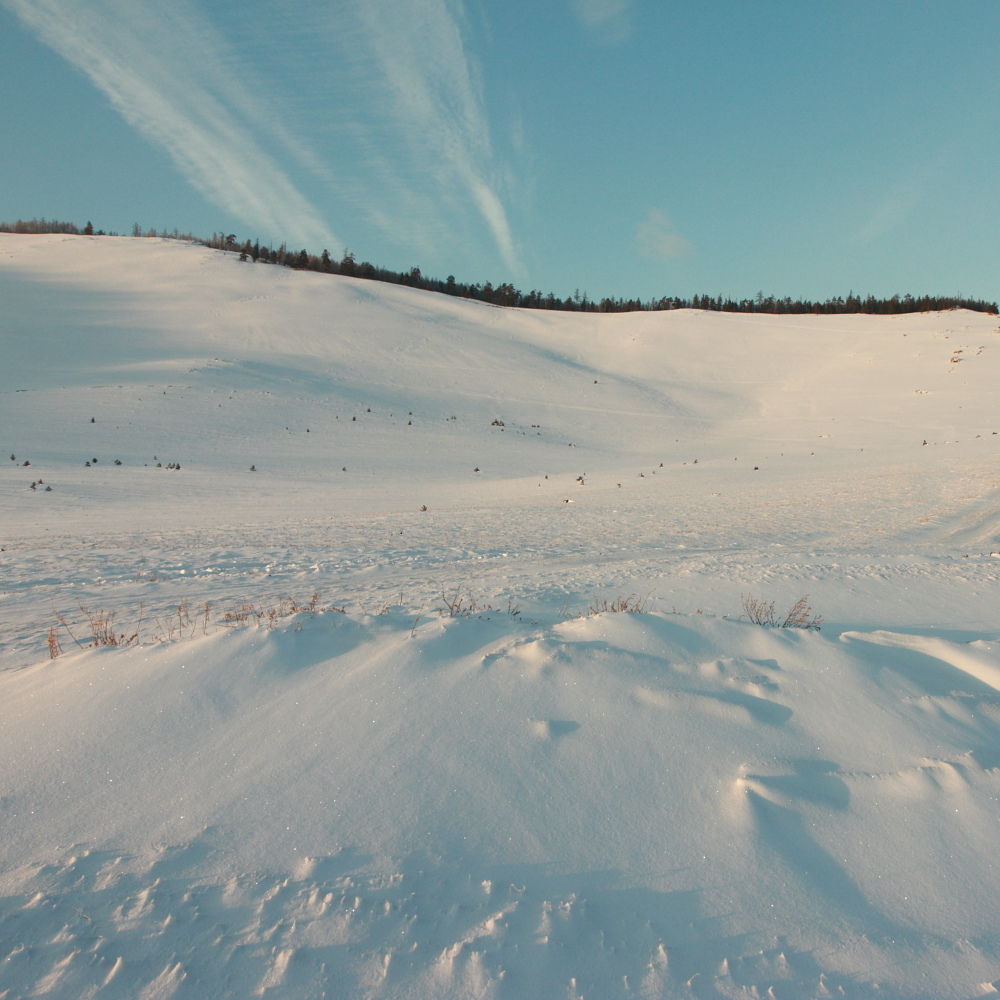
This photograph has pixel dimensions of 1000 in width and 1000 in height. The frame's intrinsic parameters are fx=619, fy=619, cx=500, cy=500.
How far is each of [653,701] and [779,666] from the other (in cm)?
90

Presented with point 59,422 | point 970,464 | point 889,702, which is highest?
point 970,464

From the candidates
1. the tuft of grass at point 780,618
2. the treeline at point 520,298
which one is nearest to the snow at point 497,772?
the tuft of grass at point 780,618

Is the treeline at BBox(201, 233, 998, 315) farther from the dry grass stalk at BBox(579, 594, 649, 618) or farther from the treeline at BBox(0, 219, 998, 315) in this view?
the dry grass stalk at BBox(579, 594, 649, 618)

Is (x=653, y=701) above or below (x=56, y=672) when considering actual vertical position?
above

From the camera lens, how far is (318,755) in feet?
9.50

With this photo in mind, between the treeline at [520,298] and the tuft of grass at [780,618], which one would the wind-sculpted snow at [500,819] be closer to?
the tuft of grass at [780,618]

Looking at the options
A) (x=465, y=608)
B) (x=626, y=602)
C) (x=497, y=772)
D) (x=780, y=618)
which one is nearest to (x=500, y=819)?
(x=497, y=772)

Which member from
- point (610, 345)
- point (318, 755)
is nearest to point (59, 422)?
point (318, 755)

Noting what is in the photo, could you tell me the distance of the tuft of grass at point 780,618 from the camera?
14.8 ft

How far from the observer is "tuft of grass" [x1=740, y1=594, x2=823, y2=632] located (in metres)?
4.51

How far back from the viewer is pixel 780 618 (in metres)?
5.21

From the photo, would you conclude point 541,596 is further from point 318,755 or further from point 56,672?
point 56,672

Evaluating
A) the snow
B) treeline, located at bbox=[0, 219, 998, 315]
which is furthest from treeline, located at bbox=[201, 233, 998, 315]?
the snow

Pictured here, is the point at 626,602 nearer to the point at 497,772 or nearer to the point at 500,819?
the point at 497,772
